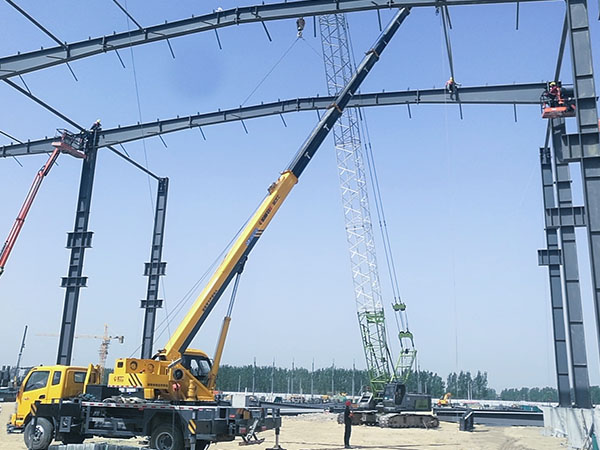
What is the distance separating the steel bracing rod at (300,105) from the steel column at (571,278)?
94.7 inches

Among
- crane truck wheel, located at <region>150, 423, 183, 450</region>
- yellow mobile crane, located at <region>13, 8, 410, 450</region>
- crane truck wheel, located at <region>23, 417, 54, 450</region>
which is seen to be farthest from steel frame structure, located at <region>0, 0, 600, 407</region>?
crane truck wheel, located at <region>23, 417, 54, 450</region>

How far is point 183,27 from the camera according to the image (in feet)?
77.5

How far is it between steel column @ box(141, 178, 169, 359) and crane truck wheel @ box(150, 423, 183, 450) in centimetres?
2016

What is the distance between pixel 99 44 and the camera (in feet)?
80.5

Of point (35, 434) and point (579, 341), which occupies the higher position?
point (579, 341)

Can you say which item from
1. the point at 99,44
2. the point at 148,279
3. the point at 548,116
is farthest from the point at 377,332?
the point at 99,44

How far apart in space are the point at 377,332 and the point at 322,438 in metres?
28.9

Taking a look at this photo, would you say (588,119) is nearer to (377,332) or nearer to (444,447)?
(444,447)

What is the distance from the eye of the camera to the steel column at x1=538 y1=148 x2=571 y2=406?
1164 inches

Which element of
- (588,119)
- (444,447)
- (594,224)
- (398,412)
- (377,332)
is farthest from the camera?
(377,332)

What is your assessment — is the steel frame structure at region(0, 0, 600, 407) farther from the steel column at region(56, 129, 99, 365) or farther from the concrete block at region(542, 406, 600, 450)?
the concrete block at region(542, 406, 600, 450)

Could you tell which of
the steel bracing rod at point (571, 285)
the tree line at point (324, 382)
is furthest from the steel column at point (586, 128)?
the tree line at point (324, 382)

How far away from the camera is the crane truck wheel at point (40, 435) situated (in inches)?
682

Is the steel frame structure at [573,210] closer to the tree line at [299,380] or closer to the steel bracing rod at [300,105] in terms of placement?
the steel bracing rod at [300,105]
